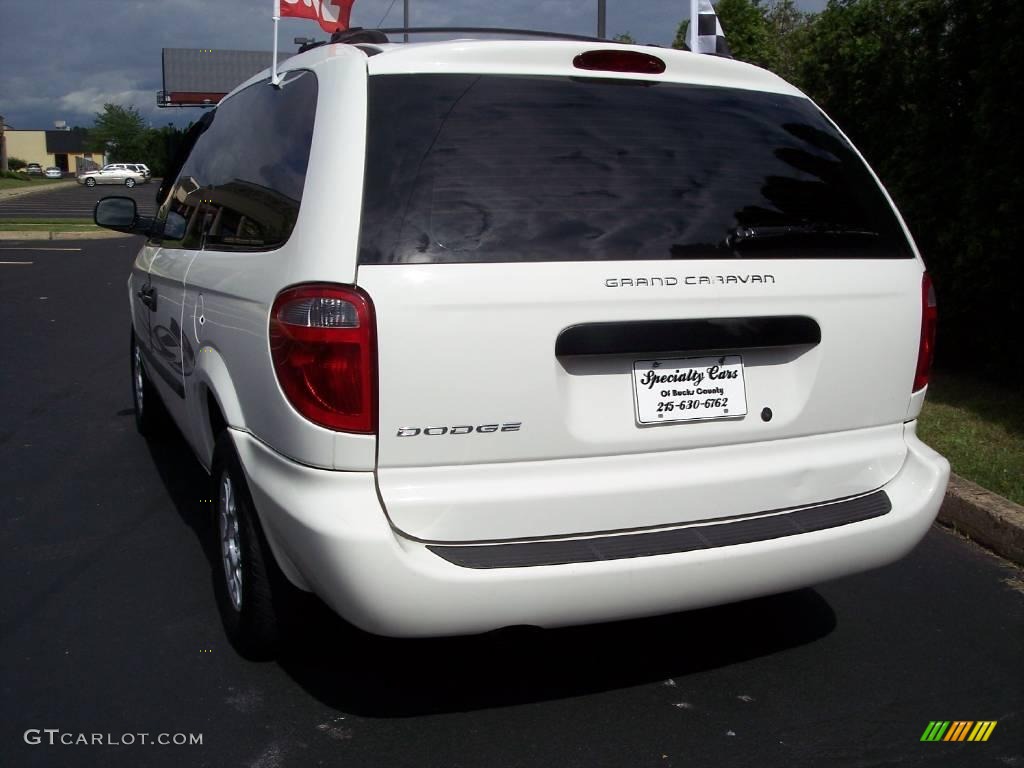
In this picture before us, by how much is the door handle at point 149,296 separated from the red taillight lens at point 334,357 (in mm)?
2199

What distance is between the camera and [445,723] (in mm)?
3090

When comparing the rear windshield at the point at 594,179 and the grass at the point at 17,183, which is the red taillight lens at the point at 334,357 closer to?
the rear windshield at the point at 594,179

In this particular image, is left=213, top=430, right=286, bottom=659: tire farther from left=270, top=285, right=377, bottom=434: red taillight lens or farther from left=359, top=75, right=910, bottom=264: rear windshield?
left=359, top=75, right=910, bottom=264: rear windshield

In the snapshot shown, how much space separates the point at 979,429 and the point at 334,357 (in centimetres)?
479

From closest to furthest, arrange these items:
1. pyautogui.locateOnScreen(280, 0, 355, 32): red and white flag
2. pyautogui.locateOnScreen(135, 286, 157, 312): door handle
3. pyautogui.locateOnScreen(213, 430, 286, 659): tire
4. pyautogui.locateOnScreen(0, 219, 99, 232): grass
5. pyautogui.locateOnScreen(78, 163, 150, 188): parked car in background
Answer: pyautogui.locateOnScreen(213, 430, 286, 659): tire → pyautogui.locateOnScreen(135, 286, 157, 312): door handle → pyautogui.locateOnScreen(280, 0, 355, 32): red and white flag → pyautogui.locateOnScreen(0, 219, 99, 232): grass → pyautogui.locateOnScreen(78, 163, 150, 188): parked car in background

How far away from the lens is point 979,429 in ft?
20.2

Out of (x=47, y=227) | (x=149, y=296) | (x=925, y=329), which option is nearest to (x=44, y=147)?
(x=47, y=227)

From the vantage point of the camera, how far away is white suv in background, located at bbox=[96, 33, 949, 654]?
264cm

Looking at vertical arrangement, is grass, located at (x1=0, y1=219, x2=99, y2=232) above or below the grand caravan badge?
below

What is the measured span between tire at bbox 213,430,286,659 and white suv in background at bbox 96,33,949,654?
16 mm

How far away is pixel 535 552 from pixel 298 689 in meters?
1.06

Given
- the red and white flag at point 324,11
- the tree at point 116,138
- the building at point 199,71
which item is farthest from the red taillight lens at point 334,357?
the tree at point 116,138

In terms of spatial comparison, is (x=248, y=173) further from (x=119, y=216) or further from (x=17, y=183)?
(x=17, y=183)

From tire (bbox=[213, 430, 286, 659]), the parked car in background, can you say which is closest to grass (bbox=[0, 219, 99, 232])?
tire (bbox=[213, 430, 286, 659])
